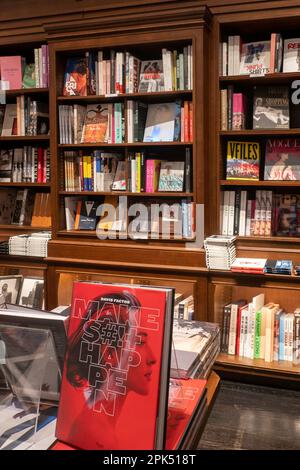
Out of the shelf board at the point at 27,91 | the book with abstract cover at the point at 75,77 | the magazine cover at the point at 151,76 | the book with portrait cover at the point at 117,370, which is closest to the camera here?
the book with portrait cover at the point at 117,370

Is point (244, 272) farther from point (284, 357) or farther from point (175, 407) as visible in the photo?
point (175, 407)

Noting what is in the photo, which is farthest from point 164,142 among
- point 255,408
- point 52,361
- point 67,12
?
point 52,361

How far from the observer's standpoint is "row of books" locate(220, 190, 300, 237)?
3.21 metres

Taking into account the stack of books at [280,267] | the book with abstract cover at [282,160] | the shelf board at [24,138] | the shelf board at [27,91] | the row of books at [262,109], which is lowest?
the stack of books at [280,267]

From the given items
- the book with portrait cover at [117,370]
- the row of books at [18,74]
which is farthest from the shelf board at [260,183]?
the book with portrait cover at [117,370]

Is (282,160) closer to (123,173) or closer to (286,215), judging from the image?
(286,215)

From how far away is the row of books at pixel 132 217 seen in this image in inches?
128

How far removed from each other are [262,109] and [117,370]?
262 centimetres

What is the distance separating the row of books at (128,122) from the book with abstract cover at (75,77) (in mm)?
111

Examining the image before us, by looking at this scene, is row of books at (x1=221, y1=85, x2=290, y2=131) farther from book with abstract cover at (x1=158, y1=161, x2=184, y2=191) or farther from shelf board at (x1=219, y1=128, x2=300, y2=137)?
book with abstract cover at (x1=158, y1=161, x2=184, y2=191)

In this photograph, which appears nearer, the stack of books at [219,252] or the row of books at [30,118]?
the stack of books at [219,252]

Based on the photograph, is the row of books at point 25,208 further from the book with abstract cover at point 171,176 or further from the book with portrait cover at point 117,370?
the book with portrait cover at point 117,370

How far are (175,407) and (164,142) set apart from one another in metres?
2.32

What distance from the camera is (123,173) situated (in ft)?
11.3
